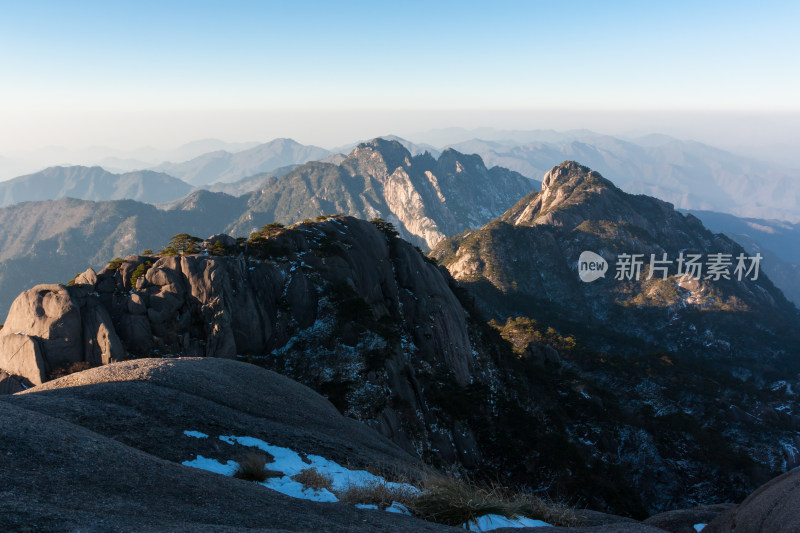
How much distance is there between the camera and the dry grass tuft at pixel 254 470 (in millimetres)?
11742

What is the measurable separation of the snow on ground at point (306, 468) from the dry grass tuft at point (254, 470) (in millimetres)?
176

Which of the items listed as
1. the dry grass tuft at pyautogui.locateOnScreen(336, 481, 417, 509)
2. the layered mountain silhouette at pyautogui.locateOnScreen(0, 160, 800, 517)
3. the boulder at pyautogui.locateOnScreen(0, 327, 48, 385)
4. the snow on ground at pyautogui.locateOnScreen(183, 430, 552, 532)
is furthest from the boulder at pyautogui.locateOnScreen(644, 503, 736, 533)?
the boulder at pyautogui.locateOnScreen(0, 327, 48, 385)

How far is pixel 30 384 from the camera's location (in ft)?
86.6

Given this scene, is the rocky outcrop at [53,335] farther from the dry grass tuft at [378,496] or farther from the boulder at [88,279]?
the dry grass tuft at [378,496]

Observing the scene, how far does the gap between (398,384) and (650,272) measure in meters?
140

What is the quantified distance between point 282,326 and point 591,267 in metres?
141

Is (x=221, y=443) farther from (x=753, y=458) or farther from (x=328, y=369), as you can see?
(x=753, y=458)

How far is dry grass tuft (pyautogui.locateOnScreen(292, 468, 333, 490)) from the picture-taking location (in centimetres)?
1173

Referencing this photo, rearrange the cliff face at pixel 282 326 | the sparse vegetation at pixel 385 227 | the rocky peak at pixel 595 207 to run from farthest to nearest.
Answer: the rocky peak at pixel 595 207 < the sparse vegetation at pixel 385 227 < the cliff face at pixel 282 326

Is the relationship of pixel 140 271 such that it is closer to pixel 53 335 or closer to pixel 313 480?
pixel 53 335

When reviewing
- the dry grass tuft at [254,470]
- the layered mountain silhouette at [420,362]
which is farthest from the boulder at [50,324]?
the dry grass tuft at [254,470]

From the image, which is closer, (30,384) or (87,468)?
(87,468)

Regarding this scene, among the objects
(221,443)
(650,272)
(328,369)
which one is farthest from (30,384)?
(650,272)

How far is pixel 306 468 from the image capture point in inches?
534
